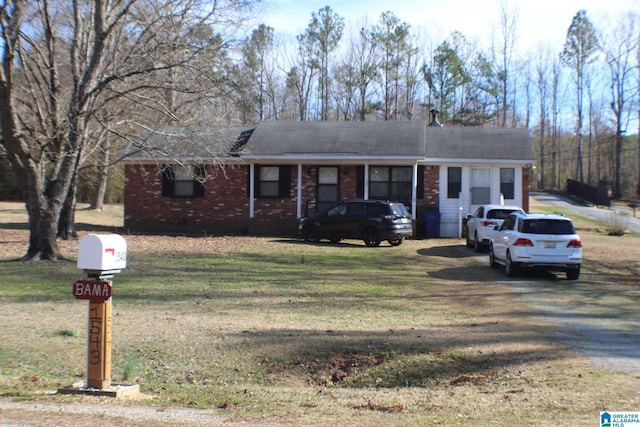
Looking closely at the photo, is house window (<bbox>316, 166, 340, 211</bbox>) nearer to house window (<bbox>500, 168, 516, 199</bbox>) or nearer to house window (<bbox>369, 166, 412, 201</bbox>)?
house window (<bbox>369, 166, 412, 201</bbox>)

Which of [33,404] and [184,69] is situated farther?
[184,69]

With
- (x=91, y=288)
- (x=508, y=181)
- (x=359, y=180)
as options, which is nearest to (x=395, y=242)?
(x=359, y=180)

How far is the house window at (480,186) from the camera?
27906mm

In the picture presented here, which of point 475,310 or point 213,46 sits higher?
point 213,46

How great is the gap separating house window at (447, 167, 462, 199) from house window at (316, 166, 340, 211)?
16.1 ft

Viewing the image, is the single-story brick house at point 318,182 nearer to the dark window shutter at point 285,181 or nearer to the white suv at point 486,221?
the dark window shutter at point 285,181

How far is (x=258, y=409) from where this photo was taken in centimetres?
615

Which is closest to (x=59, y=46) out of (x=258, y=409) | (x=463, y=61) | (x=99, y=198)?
(x=258, y=409)

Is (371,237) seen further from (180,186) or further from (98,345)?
(98,345)

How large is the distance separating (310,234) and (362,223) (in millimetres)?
2189

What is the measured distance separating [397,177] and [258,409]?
22216 mm

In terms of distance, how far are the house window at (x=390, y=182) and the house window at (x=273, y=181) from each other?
3671mm

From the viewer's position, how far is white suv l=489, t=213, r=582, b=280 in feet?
51.7

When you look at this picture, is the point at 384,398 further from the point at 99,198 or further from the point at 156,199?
the point at 99,198
